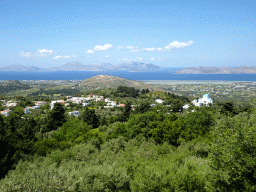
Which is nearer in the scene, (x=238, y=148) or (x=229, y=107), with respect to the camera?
(x=238, y=148)

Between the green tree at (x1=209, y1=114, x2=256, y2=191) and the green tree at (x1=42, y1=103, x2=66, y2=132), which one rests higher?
the green tree at (x1=209, y1=114, x2=256, y2=191)

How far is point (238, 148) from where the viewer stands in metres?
8.03

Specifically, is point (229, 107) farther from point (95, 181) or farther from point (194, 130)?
point (95, 181)

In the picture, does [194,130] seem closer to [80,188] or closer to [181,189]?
[181,189]

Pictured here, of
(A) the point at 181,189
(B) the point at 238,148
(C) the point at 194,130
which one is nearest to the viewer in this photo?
(B) the point at 238,148

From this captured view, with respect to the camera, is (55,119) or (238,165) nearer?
(238,165)

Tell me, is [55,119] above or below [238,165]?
below

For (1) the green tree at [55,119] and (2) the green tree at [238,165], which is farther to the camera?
(1) the green tree at [55,119]

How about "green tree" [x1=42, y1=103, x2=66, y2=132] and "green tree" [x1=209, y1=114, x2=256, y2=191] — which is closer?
"green tree" [x1=209, y1=114, x2=256, y2=191]

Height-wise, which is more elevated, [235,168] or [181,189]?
[235,168]

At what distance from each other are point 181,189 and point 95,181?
14.7 feet

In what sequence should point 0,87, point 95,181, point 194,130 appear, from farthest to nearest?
point 0,87 < point 194,130 < point 95,181

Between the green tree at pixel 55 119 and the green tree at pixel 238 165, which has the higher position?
the green tree at pixel 238 165

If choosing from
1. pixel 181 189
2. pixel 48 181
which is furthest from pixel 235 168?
Result: pixel 48 181
